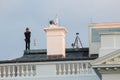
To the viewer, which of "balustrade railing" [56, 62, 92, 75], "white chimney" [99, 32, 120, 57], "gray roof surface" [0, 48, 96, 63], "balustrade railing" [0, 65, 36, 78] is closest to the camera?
"white chimney" [99, 32, 120, 57]

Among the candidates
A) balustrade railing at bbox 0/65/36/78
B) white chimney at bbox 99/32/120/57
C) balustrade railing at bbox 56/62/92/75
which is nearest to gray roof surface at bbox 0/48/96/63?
balustrade railing at bbox 0/65/36/78

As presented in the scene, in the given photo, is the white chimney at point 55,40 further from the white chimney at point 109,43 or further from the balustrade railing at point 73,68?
the white chimney at point 109,43

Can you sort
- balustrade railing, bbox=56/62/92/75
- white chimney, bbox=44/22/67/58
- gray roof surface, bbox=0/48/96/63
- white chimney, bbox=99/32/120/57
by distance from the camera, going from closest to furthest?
Answer: white chimney, bbox=99/32/120/57, balustrade railing, bbox=56/62/92/75, gray roof surface, bbox=0/48/96/63, white chimney, bbox=44/22/67/58

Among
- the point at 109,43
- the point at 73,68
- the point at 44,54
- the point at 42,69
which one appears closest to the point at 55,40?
the point at 44,54

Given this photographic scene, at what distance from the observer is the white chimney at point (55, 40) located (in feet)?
236

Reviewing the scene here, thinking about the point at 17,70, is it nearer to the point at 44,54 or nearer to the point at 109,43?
the point at 44,54

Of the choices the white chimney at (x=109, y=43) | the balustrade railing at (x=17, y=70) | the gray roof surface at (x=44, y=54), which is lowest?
the balustrade railing at (x=17, y=70)

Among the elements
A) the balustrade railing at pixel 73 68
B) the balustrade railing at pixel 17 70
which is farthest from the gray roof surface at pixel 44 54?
the balustrade railing at pixel 73 68

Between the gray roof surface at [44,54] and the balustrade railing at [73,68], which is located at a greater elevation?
the gray roof surface at [44,54]

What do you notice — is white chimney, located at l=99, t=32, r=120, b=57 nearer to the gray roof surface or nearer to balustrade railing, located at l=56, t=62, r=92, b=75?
balustrade railing, located at l=56, t=62, r=92, b=75

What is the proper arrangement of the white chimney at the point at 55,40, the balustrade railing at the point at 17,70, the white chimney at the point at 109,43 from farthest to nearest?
the white chimney at the point at 55,40
the balustrade railing at the point at 17,70
the white chimney at the point at 109,43

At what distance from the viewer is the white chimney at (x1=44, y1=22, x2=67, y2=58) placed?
72062 mm

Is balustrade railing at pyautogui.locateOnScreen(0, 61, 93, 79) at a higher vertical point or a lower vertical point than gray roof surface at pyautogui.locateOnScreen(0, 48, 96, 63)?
lower

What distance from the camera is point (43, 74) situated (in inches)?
2640
